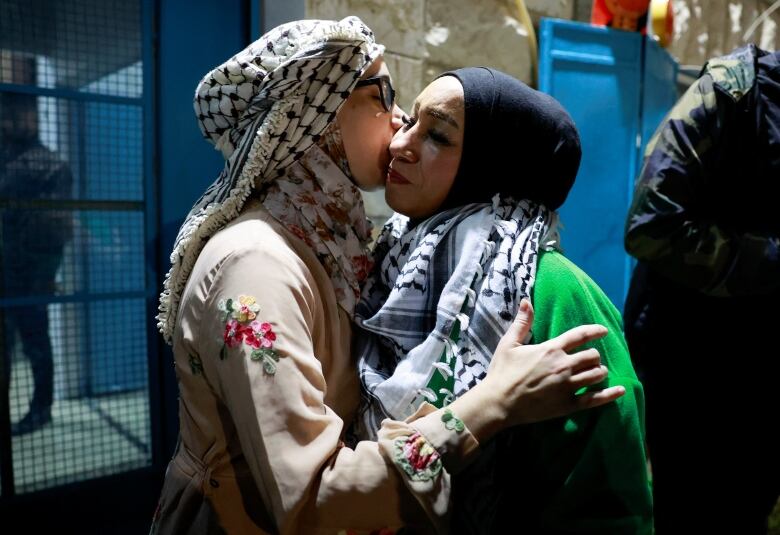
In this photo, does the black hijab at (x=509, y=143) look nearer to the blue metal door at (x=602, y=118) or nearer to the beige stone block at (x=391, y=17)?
the beige stone block at (x=391, y=17)

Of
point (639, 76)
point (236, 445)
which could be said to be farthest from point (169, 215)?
point (639, 76)

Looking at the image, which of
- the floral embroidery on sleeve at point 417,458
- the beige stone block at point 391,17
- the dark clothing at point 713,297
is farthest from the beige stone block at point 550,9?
the floral embroidery on sleeve at point 417,458

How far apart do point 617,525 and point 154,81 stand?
2015 millimetres

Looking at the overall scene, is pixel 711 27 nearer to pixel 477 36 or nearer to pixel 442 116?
pixel 477 36

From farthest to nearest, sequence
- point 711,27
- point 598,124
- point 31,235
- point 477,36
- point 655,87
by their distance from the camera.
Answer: point 711,27 < point 655,87 < point 598,124 < point 477,36 < point 31,235

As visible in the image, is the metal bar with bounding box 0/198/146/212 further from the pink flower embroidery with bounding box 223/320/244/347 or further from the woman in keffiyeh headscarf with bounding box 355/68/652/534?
the pink flower embroidery with bounding box 223/320/244/347

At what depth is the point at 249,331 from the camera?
105 cm

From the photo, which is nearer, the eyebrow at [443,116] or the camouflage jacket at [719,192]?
the eyebrow at [443,116]

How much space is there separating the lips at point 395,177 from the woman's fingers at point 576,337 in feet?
1.65

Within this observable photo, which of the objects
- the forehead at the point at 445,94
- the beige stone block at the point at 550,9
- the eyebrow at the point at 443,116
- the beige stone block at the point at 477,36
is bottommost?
the eyebrow at the point at 443,116

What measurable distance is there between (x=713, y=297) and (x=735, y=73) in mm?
704

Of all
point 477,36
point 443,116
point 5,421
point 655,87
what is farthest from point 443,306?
point 655,87

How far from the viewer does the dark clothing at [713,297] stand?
76.9 inches

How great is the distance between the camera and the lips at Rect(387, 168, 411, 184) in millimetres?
1432
